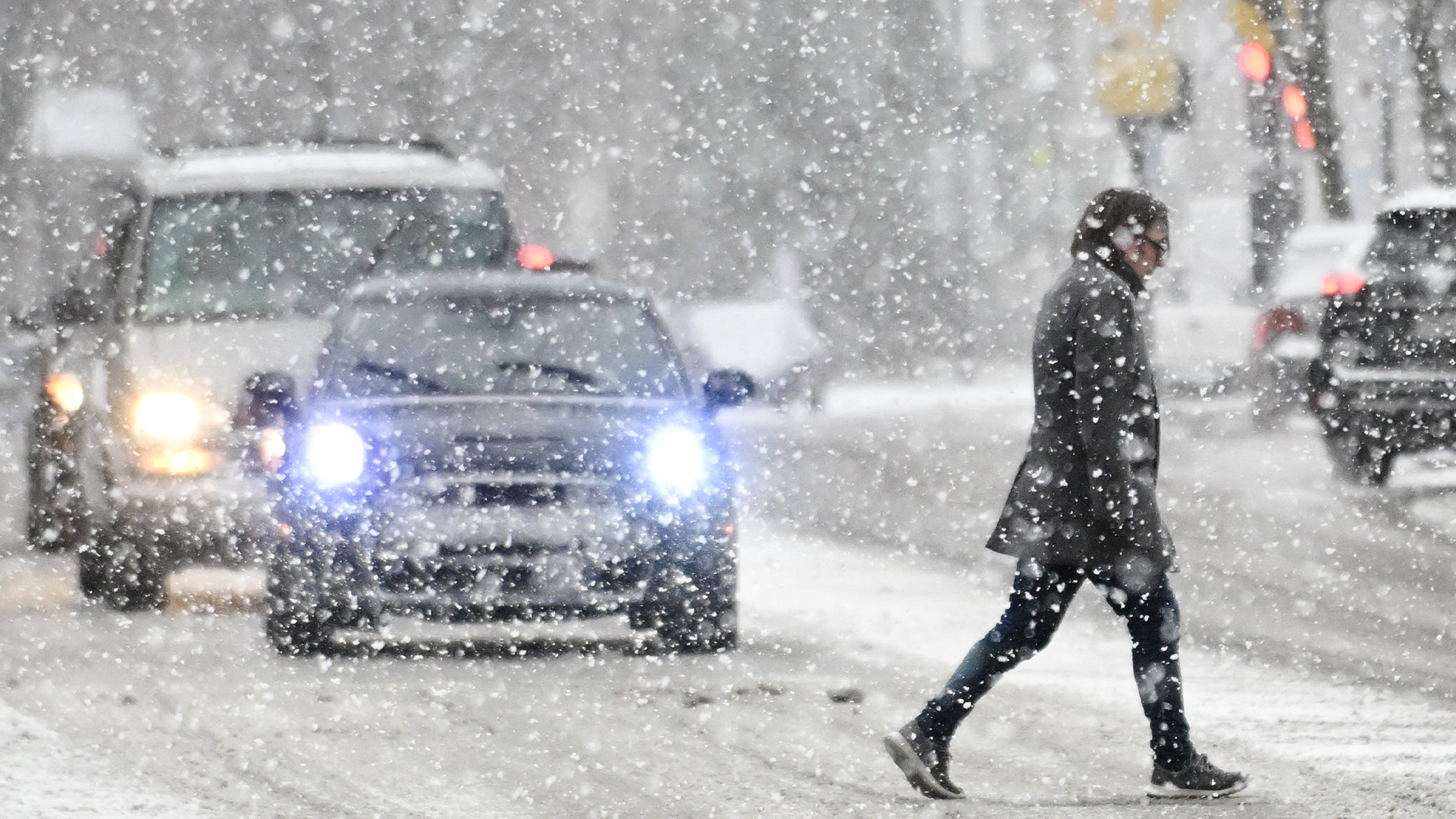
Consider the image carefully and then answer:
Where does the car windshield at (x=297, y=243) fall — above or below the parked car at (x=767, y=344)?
above

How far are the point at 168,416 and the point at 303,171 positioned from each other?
1.85 meters

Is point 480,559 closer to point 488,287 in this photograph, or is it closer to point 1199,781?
point 488,287

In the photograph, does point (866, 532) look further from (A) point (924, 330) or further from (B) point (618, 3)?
(B) point (618, 3)

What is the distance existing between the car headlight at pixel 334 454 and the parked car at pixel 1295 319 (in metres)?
8.20

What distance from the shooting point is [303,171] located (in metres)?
12.7

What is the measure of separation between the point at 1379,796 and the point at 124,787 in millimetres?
3232

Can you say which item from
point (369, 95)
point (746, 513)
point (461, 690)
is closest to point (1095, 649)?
point (461, 690)

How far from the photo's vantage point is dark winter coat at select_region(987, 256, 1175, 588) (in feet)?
22.1

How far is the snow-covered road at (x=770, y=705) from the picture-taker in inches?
275

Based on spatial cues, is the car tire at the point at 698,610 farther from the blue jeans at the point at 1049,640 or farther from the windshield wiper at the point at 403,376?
A: the blue jeans at the point at 1049,640

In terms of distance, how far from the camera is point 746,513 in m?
16.4

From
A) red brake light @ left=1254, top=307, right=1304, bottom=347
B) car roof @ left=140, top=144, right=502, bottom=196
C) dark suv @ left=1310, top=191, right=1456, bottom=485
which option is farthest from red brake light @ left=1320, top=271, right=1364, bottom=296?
car roof @ left=140, top=144, right=502, bottom=196

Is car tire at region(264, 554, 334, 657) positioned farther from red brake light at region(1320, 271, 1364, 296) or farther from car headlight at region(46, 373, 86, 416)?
red brake light at region(1320, 271, 1364, 296)

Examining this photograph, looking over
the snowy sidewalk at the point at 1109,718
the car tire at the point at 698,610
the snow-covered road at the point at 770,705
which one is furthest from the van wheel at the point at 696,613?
the snowy sidewalk at the point at 1109,718
